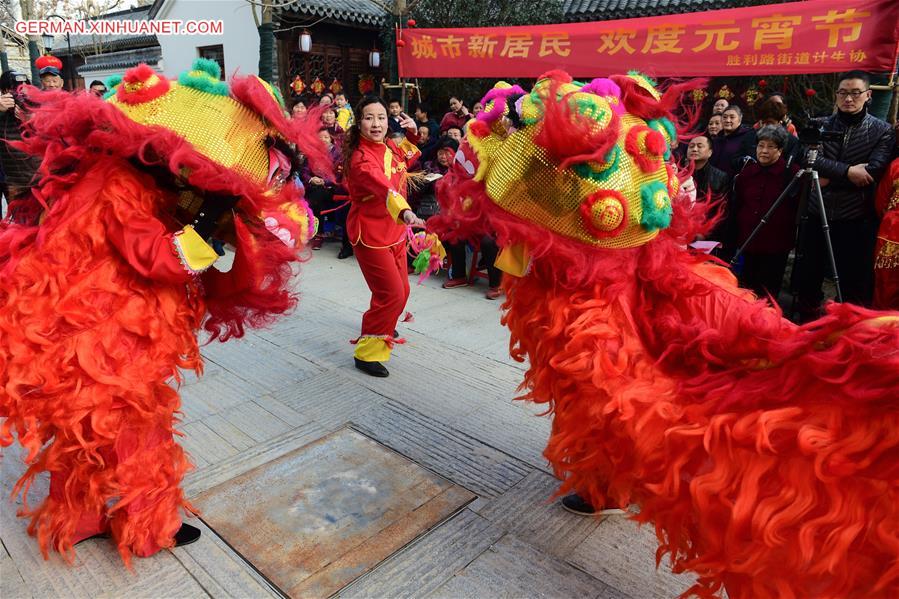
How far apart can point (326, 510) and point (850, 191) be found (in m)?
4.09

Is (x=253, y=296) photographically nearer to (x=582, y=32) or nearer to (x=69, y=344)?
(x=69, y=344)

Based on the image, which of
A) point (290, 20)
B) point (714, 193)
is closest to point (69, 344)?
point (714, 193)

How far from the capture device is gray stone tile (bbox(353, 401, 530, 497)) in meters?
2.76

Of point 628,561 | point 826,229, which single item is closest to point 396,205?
point 628,561

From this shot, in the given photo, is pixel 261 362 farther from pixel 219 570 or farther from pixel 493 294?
pixel 493 294

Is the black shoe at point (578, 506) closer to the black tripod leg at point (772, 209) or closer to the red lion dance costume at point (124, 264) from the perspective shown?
the red lion dance costume at point (124, 264)

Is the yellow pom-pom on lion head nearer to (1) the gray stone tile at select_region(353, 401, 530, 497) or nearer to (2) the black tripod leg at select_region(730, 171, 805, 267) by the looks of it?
(1) the gray stone tile at select_region(353, 401, 530, 497)

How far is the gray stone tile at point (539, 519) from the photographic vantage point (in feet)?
7.78

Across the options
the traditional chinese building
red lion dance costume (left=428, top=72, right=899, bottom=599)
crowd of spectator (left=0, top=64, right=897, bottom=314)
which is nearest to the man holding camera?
crowd of spectator (left=0, top=64, right=897, bottom=314)

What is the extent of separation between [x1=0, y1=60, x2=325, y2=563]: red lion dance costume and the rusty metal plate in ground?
0.35m

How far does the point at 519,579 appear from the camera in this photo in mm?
2174

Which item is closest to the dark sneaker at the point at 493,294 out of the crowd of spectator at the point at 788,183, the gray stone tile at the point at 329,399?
the crowd of spectator at the point at 788,183

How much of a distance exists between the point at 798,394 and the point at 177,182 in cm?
196

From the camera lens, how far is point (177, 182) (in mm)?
2072
